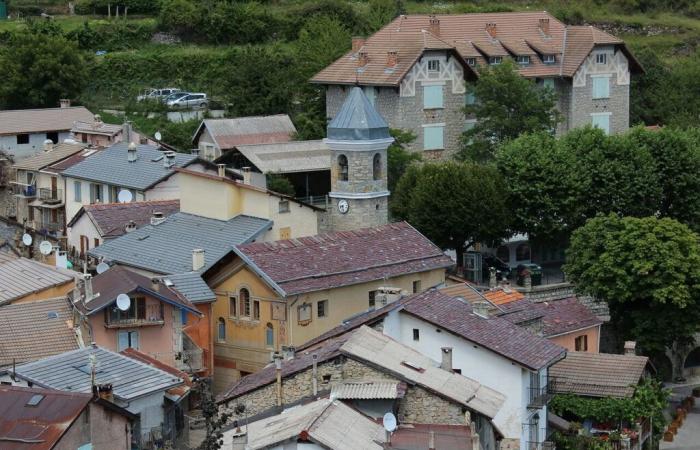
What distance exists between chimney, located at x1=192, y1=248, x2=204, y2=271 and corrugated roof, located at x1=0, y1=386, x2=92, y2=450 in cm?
1889

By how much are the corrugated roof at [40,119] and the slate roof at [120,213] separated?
1778 centimetres

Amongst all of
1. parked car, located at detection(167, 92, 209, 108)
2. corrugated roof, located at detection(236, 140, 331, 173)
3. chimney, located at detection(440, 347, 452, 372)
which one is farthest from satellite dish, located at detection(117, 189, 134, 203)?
chimney, located at detection(440, 347, 452, 372)

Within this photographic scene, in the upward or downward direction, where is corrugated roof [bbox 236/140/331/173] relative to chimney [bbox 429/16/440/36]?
downward

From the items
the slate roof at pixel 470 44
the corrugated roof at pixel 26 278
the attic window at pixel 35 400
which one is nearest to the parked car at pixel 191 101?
the slate roof at pixel 470 44

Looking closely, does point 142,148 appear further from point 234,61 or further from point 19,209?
point 234,61

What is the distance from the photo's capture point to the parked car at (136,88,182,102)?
95844 millimetres

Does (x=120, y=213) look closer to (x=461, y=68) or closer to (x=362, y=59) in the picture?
(x=362, y=59)

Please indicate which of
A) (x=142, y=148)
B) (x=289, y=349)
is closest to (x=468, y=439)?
(x=289, y=349)

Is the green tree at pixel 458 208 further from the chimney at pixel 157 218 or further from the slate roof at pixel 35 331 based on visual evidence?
the slate roof at pixel 35 331

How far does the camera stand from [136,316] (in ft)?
170

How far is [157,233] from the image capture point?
63000 mm

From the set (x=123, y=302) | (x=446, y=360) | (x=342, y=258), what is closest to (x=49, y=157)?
(x=342, y=258)

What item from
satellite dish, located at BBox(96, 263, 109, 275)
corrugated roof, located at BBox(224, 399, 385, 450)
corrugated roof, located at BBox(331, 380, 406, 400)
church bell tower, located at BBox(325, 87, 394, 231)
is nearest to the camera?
corrugated roof, located at BBox(224, 399, 385, 450)

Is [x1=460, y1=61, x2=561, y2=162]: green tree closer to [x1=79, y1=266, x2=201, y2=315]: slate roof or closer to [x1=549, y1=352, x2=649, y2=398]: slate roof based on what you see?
[x1=549, y1=352, x2=649, y2=398]: slate roof
